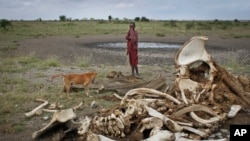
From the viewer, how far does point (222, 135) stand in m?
6.29

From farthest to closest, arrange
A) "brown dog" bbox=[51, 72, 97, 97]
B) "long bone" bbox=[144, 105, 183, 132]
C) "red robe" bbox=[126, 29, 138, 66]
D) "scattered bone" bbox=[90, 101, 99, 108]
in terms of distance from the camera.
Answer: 1. "red robe" bbox=[126, 29, 138, 66]
2. "brown dog" bbox=[51, 72, 97, 97]
3. "scattered bone" bbox=[90, 101, 99, 108]
4. "long bone" bbox=[144, 105, 183, 132]

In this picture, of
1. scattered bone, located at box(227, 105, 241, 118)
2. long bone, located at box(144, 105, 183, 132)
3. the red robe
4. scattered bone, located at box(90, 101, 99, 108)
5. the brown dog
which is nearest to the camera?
long bone, located at box(144, 105, 183, 132)

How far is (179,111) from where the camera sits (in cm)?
636

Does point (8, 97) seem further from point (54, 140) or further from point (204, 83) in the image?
point (204, 83)

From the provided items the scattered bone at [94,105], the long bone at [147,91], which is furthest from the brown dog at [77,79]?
the long bone at [147,91]

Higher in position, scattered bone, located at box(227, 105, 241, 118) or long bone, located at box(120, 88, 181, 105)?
long bone, located at box(120, 88, 181, 105)

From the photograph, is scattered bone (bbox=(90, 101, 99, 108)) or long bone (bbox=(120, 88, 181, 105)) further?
scattered bone (bbox=(90, 101, 99, 108))

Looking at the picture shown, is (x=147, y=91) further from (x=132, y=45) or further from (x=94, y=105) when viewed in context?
(x=132, y=45)

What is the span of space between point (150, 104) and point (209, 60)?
1362 mm

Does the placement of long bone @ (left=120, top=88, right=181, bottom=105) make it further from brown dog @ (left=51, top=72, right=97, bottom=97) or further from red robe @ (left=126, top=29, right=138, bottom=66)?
red robe @ (left=126, top=29, right=138, bottom=66)

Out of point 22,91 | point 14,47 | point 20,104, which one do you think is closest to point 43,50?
point 14,47

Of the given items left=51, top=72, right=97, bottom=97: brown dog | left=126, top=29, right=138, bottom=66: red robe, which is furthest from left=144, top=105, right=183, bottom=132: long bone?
left=126, top=29, right=138, bottom=66: red robe

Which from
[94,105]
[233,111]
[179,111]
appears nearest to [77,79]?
[94,105]

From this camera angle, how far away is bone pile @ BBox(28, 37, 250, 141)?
5.84m
